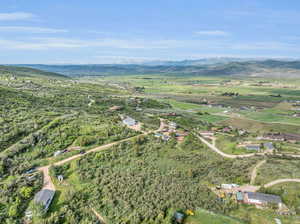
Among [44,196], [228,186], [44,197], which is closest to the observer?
[44,197]

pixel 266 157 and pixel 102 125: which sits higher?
pixel 102 125

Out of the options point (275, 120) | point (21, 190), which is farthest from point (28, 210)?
point (275, 120)

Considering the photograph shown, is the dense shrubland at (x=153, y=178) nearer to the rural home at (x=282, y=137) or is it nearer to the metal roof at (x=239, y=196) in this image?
the metal roof at (x=239, y=196)

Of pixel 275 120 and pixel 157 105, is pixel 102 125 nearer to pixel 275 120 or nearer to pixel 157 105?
pixel 157 105

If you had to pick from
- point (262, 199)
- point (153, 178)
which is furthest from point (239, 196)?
point (153, 178)

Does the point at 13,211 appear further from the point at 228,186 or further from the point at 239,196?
the point at 239,196
